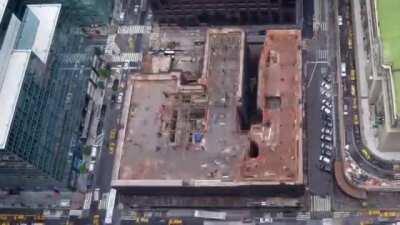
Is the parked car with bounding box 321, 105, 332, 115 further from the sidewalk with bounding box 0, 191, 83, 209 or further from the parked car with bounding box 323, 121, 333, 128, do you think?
the sidewalk with bounding box 0, 191, 83, 209

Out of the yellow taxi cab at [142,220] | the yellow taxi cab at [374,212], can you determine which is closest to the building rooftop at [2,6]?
the yellow taxi cab at [142,220]

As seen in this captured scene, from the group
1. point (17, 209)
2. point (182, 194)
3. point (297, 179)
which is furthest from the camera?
point (17, 209)

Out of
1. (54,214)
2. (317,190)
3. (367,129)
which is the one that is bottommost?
(54,214)

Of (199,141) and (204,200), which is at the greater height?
(199,141)

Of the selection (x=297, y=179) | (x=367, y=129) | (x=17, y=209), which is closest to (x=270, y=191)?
(x=297, y=179)

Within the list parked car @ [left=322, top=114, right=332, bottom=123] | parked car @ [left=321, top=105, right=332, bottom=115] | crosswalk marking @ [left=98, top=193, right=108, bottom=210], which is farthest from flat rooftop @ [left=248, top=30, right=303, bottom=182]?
crosswalk marking @ [left=98, top=193, right=108, bottom=210]

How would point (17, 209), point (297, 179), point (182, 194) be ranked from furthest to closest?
1. point (17, 209)
2. point (182, 194)
3. point (297, 179)

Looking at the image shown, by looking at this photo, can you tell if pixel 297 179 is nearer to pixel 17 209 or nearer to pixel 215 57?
pixel 215 57

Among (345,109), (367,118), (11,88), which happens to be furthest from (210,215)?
(11,88)

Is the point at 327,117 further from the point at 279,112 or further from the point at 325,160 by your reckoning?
the point at 279,112
